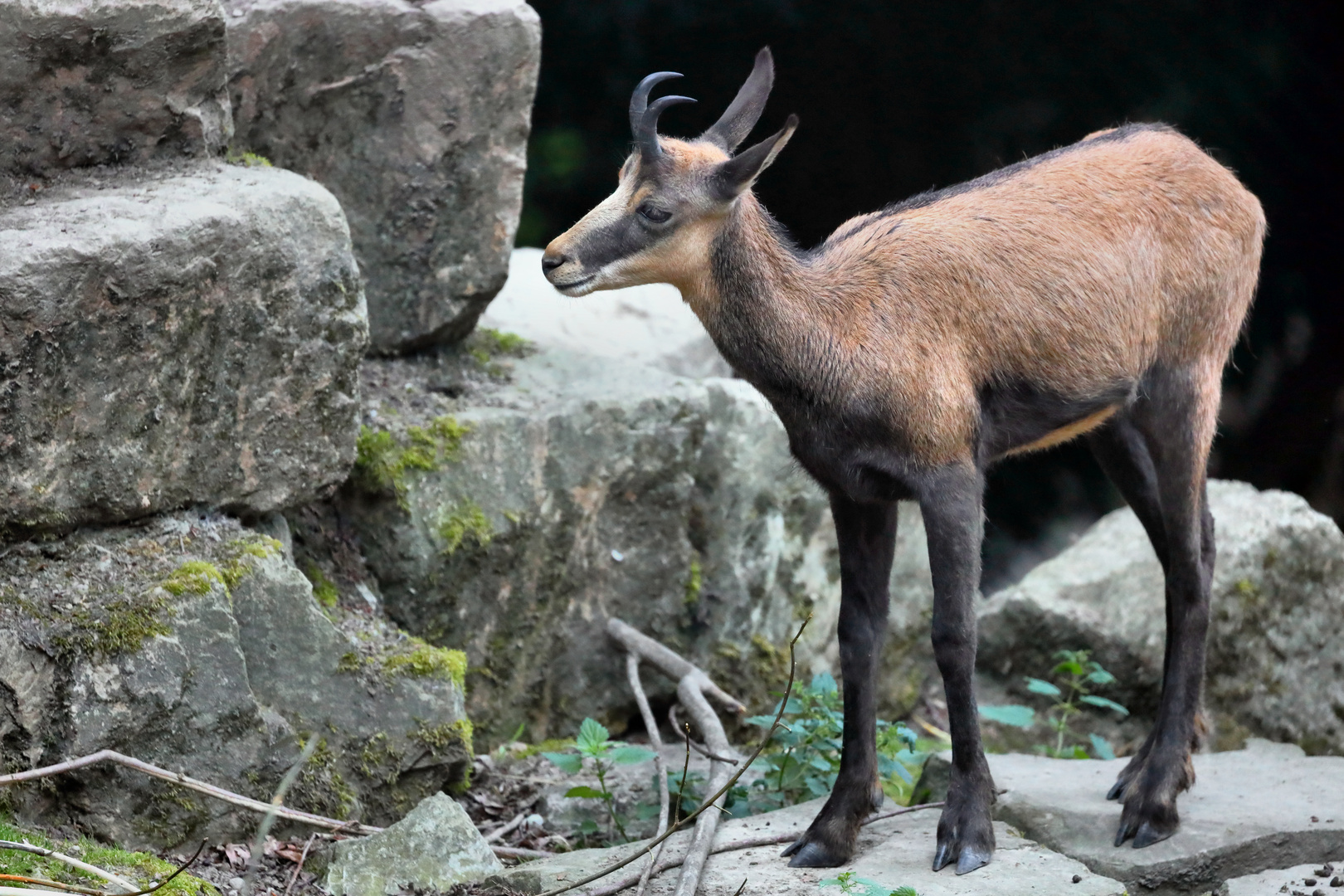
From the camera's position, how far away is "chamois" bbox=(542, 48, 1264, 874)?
422cm

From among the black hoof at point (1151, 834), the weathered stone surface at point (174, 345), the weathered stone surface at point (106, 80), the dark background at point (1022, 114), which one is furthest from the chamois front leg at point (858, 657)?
the dark background at point (1022, 114)

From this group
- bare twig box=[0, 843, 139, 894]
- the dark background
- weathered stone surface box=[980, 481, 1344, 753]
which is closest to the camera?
bare twig box=[0, 843, 139, 894]

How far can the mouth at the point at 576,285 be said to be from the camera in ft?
13.6

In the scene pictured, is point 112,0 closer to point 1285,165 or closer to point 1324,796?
point 1324,796

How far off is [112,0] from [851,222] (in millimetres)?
2671

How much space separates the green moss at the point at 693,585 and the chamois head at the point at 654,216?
2.22m

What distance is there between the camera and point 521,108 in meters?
5.80

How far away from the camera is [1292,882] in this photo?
169 inches

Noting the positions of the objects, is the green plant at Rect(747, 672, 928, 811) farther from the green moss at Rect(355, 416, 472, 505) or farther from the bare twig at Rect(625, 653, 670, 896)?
the green moss at Rect(355, 416, 472, 505)

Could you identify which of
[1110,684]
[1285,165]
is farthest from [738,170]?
[1285,165]

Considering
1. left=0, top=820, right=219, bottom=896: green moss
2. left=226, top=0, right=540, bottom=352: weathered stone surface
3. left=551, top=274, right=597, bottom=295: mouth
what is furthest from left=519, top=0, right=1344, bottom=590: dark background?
left=0, top=820, right=219, bottom=896: green moss

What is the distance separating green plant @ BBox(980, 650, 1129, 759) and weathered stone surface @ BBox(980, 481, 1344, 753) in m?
0.22

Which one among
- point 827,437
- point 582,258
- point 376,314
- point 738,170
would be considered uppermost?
point 738,170

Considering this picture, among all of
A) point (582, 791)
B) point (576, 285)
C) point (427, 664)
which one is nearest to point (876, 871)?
point (582, 791)
